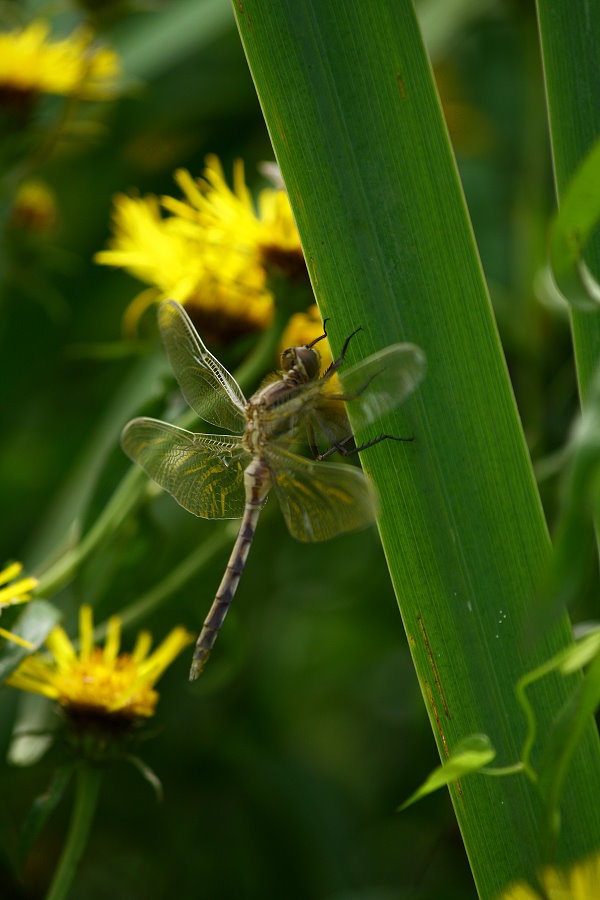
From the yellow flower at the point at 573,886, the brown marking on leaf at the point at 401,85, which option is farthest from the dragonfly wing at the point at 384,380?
the yellow flower at the point at 573,886

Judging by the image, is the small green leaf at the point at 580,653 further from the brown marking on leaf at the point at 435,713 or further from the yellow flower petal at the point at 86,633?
the yellow flower petal at the point at 86,633

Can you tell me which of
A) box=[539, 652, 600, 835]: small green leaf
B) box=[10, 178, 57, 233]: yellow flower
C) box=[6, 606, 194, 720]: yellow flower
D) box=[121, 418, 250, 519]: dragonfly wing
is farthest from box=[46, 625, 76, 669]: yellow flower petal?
box=[10, 178, 57, 233]: yellow flower

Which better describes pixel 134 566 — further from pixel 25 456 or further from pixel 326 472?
pixel 25 456

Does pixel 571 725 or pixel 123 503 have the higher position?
pixel 123 503

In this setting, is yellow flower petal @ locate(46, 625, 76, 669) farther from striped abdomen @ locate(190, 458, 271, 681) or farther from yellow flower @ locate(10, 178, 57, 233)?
yellow flower @ locate(10, 178, 57, 233)

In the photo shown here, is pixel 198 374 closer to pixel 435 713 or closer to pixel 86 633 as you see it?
pixel 86 633

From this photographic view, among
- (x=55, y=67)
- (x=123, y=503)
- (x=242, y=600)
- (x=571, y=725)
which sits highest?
(x=55, y=67)

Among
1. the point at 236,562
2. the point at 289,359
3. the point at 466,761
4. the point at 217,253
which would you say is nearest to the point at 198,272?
the point at 217,253
